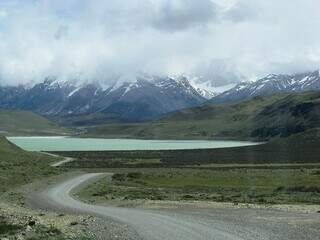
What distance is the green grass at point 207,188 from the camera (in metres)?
68.2

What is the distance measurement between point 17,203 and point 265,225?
1484 inches

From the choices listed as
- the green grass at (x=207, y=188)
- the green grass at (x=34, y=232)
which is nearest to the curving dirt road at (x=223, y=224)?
the green grass at (x=34, y=232)

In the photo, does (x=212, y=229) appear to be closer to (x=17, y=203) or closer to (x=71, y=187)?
(x=17, y=203)

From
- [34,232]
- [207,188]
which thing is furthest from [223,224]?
[207,188]

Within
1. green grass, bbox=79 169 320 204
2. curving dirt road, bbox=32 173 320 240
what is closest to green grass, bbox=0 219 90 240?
A: curving dirt road, bbox=32 173 320 240

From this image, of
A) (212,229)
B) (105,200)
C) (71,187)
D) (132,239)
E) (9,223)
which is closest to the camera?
(132,239)

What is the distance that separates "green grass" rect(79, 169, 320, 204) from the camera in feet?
224

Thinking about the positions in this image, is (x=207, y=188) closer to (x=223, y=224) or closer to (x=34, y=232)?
(x=223, y=224)

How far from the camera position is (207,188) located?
298 ft

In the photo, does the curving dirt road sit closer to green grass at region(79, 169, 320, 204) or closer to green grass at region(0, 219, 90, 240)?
green grass at region(0, 219, 90, 240)

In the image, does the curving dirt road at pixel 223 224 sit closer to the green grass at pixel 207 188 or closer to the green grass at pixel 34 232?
the green grass at pixel 34 232

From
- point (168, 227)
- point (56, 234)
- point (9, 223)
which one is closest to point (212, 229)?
point (168, 227)

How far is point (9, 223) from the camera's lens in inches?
1527

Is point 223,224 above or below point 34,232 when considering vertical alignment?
above
